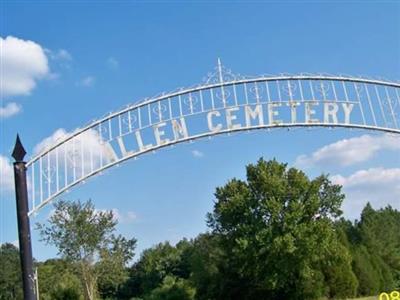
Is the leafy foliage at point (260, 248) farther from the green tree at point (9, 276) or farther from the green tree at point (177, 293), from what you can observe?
the green tree at point (9, 276)

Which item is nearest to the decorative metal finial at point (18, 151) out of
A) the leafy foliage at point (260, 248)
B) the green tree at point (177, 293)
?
the leafy foliage at point (260, 248)

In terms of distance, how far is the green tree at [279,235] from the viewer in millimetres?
42281

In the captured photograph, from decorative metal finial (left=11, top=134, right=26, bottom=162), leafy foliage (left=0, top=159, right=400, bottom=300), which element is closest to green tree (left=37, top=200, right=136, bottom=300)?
leafy foliage (left=0, top=159, right=400, bottom=300)

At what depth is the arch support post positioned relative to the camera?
11188 millimetres

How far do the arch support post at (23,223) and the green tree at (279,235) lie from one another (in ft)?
102

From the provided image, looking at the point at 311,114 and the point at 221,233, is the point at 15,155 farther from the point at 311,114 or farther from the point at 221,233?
the point at 221,233

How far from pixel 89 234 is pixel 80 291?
9.45 meters

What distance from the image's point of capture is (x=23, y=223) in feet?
37.9

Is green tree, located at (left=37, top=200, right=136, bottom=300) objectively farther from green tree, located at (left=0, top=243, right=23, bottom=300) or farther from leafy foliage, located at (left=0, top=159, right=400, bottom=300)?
green tree, located at (left=0, top=243, right=23, bottom=300)

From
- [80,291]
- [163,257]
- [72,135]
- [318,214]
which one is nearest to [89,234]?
[80,291]

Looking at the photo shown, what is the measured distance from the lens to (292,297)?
4509cm

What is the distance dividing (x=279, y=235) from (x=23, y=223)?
32.3m

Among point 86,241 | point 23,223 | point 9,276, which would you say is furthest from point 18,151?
point 9,276

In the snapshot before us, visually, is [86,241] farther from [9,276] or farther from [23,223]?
[9,276]
